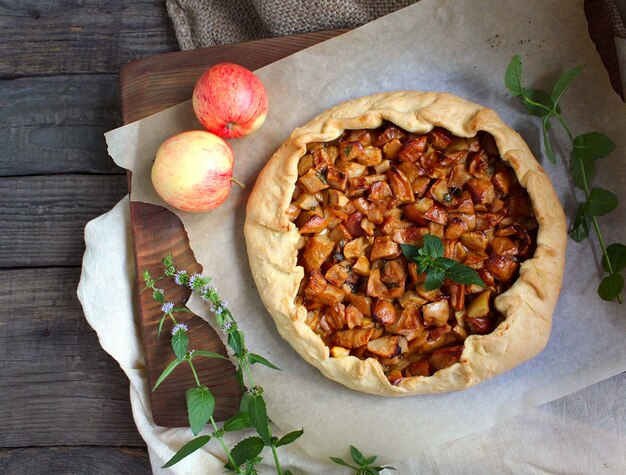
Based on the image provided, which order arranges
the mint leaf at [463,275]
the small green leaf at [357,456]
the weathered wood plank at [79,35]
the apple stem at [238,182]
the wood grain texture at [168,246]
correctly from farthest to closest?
the weathered wood plank at [79,35] → the wood grain texture at [168,246] → the apple stem at [238,182] → the small green leaf at [357,456] → the mint leaf at [463,275]

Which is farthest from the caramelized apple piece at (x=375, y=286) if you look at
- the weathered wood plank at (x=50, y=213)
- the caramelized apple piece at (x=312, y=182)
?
the weathered wood plank at (x=50, y=213)

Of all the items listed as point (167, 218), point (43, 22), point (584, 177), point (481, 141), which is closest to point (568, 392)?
point (584, 177)

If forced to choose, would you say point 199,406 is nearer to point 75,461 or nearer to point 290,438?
point 290,438

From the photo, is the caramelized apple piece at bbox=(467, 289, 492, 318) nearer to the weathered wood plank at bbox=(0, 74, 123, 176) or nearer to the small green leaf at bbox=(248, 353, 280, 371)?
the small green leaf at bbox=(248, 353, 280, 371)

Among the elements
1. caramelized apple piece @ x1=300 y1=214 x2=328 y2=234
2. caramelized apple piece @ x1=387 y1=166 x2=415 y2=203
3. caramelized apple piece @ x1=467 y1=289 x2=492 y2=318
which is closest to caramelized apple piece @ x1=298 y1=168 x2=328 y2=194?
caramelized apple piece @ x1=300 y1=214 x2=328 y2=234

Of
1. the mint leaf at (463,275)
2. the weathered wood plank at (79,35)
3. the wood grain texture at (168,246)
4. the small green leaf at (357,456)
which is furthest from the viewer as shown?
the weathered wood plank at (79,35)

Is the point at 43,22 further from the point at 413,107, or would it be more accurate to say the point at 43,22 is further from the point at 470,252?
the point at 470,252

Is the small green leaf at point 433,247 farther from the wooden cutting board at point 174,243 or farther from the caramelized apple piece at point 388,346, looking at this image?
the wooden cutting board at point 174,243
